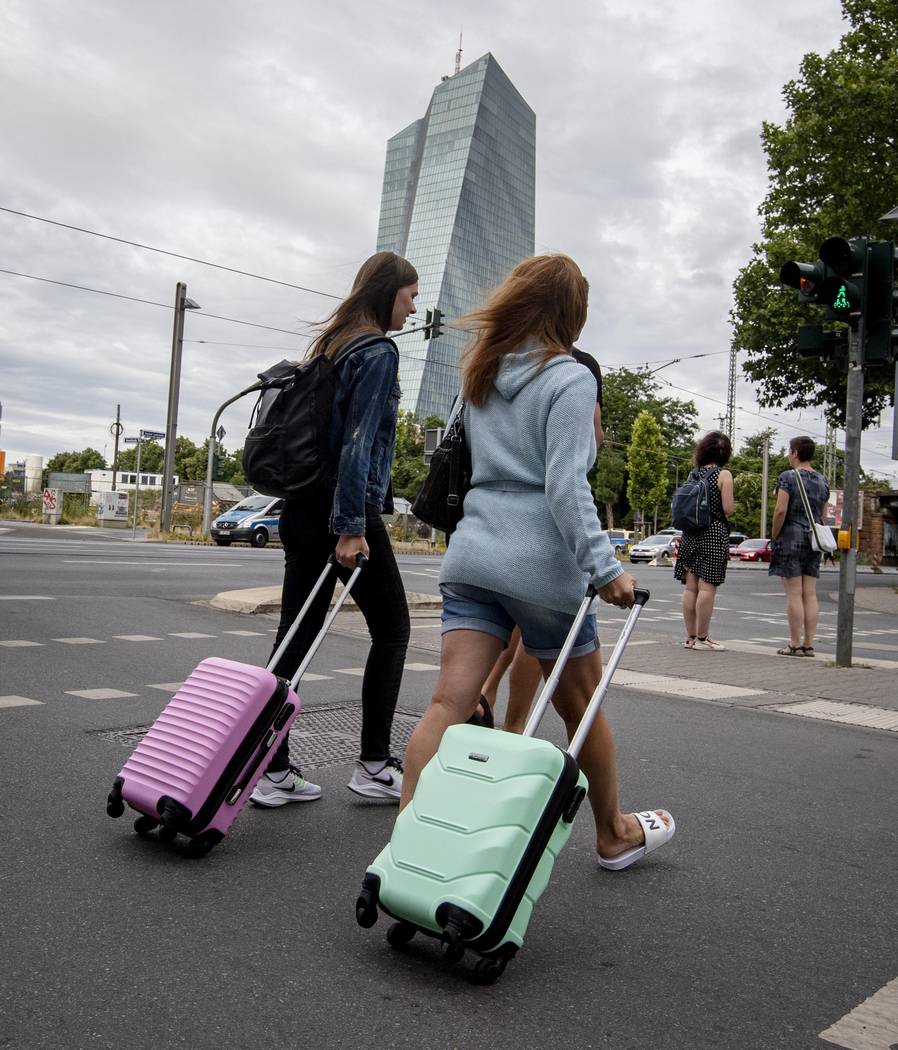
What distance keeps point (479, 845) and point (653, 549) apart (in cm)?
4356

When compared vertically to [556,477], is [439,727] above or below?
below

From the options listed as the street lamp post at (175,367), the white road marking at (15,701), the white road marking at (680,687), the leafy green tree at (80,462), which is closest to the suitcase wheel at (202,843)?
the white road marking at (15,701)

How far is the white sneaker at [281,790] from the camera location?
3709 mm

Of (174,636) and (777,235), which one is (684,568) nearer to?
(174,636)

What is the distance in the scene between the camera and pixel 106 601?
36.0 ft

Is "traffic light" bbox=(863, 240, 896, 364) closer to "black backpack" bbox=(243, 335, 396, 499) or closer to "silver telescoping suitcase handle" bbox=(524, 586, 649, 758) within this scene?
"black backpack" bbox=(243, 335, 396, 499)

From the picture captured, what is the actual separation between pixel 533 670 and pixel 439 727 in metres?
1.73

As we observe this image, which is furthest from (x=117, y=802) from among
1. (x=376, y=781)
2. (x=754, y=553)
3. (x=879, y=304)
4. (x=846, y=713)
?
(x=754, y=553)

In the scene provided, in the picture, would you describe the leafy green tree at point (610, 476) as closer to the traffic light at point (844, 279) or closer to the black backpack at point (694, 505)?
the black backpack at point (694, 505)

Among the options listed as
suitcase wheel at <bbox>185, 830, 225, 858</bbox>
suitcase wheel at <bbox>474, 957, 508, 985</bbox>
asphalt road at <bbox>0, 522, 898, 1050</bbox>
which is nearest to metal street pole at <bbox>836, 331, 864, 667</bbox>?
asphalt road at <bbox>0, 522, 898, 1050</bbox>

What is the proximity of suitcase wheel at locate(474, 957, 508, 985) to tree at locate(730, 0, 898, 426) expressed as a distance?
1009 inches

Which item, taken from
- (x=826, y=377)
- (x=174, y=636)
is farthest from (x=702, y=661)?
(x=826, y=377)

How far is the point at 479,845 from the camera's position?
7.45 feet

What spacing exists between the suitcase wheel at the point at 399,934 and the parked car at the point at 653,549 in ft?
137
